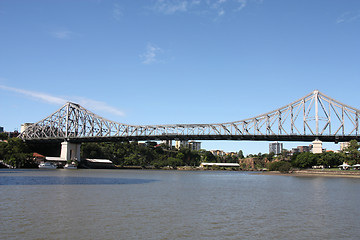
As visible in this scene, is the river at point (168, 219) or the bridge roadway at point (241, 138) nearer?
the river at point (168, 219)

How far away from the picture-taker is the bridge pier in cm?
11513

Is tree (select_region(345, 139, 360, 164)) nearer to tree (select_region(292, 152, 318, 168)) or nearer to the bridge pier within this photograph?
tree (select_region(292, 152, 318, 168))

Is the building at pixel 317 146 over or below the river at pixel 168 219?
over

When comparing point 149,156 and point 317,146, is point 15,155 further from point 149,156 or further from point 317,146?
point 149,156

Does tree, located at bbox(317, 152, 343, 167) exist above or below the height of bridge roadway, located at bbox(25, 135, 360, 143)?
below

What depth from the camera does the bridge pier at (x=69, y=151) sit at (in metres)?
115

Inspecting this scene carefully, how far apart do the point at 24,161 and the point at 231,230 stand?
90.9 meters

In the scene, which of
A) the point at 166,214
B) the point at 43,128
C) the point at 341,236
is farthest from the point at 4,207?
the point at 43,128

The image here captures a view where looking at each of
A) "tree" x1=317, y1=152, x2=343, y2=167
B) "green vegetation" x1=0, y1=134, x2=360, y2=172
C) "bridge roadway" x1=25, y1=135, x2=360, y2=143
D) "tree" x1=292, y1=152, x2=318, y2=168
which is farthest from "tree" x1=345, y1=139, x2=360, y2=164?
"bridge roadway" x1=25, y1=135, x2=360, y2=143

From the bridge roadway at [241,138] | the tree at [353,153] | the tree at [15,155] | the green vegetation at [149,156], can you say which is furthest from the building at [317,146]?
the tree at [15,155]

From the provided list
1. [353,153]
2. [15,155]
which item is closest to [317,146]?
[353,153]

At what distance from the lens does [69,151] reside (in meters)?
117

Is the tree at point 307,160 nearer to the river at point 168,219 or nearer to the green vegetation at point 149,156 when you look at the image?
the green vegetation at point 149,156

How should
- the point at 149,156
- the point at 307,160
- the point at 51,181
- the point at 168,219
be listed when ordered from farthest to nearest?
the point at 149,156, the point at 307,160, the point at 51,181, the point at 168,219
